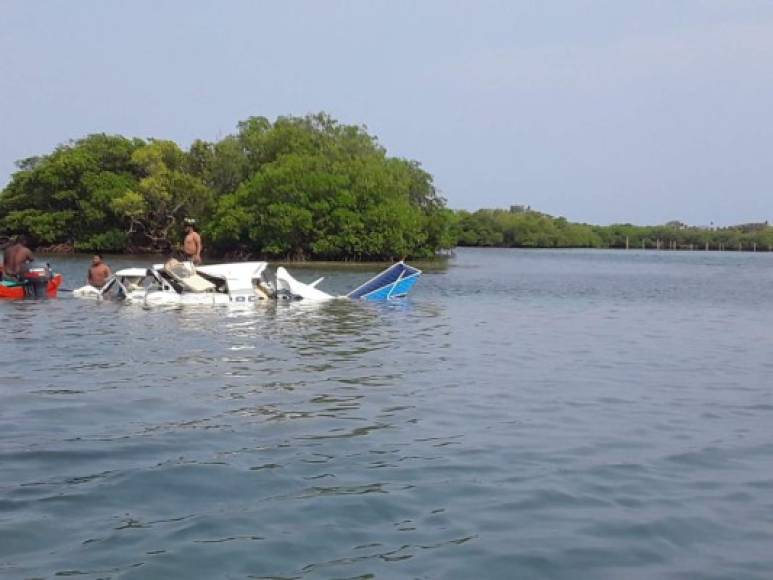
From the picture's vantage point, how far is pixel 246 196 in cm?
8388

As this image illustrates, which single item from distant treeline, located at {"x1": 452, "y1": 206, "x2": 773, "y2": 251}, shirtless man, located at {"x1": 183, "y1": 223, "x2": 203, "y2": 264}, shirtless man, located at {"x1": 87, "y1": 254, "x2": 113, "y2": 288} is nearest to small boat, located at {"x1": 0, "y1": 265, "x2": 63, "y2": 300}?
shirtless man, located at {"x1": 87, "y1": 254, "x2": 113, "y2": 288}

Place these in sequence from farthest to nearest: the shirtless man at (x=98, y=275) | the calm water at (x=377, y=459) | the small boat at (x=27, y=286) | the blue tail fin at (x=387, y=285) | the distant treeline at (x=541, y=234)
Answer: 1. the distant treeline at (x=541, y=234)
2. the blue tail fin at (x=387, y=285)
3. the shirtless man at (x=98, y=275)
4. the small boat at (x=27, y=286)
5. the calm water at (x=377, y=459)

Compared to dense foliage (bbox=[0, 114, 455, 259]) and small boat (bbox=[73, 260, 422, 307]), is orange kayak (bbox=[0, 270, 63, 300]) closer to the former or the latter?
small boat (bbox=[73, 260, 422, 307])

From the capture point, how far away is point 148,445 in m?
9.37

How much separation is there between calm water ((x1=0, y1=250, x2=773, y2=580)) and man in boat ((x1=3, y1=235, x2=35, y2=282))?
9799 millimetres

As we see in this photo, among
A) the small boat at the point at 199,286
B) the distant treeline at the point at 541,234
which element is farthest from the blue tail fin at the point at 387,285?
the distant treeline at the point at 541,234

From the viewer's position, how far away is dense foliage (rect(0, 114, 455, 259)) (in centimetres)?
8056

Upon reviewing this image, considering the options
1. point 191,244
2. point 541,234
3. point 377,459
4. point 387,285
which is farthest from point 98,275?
point 541,234

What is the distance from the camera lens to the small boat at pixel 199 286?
28.5 metres

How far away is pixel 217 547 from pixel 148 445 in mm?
3253

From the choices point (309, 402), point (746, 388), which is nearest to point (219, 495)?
point (309, 402)

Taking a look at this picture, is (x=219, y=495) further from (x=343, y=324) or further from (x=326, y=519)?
(x=343, y=324)

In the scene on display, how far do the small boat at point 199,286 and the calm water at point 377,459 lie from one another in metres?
8.82

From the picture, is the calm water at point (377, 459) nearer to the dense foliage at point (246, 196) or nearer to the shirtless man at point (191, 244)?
the shirtless man at point (191, 244)
